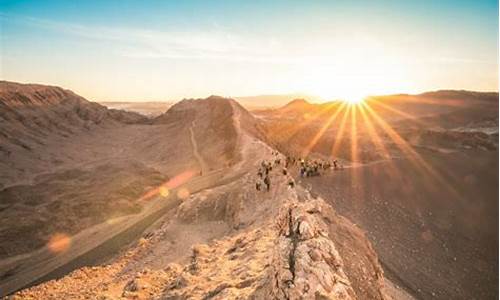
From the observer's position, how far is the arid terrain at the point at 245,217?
1569 centimetres

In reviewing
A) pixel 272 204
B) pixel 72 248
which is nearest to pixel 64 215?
pixel 72 248

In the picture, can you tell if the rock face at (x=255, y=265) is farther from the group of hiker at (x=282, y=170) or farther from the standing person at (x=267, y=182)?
the group of hiker at (x=282, y=170)

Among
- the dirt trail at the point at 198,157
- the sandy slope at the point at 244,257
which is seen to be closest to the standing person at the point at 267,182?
the sandy slope at the point at 244,257

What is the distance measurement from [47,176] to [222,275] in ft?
201

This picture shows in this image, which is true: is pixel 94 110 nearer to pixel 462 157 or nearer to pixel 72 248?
pixel 72 248

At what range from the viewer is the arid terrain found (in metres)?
15.7

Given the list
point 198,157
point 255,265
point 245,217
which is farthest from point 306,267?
point 198,157

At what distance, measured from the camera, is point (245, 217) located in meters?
26.3

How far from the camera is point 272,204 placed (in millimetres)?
26078

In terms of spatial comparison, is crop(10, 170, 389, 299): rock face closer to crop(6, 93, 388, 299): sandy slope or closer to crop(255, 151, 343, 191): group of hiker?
crop(6, 93, 388, 299): sandy slope

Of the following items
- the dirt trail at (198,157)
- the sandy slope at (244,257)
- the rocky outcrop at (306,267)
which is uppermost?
the rocky outcrop at (306,267)

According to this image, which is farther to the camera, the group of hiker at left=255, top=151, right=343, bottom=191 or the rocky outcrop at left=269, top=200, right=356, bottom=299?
the group of hiker at left=255, top=151, right=343, bottom=191

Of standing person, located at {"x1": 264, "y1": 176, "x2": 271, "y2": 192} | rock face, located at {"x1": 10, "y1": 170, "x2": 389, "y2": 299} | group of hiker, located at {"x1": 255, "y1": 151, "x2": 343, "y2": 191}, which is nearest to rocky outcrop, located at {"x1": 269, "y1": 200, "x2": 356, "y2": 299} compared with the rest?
rock face, located at {"x1": 10, "y1": 170, "x2": 389, "y2": 299}

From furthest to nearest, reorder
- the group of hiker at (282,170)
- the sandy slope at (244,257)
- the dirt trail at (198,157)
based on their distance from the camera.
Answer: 1. the dirt trail at (198,157)
2. the group of hiker at (282,170)
3. the sandy slope at (244,257)
